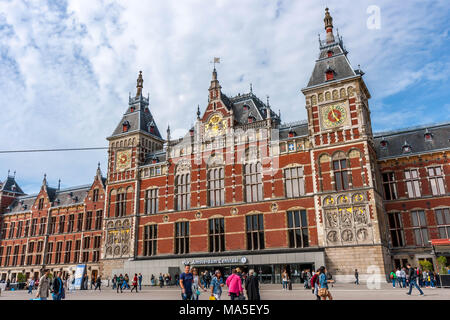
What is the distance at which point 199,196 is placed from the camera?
37.4m

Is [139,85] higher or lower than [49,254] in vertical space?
higher

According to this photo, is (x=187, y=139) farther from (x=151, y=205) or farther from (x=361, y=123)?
(x=361, y=123)

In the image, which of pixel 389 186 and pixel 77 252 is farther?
pixel 77 252

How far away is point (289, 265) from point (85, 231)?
95.4ft

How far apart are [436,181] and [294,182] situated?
12.1 metres

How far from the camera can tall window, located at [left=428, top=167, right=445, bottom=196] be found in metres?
31.0

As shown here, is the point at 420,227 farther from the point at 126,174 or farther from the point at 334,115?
the point at 126,174

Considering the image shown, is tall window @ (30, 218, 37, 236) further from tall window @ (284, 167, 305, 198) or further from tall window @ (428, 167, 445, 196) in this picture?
tall window @ (428, 167, 445, 196)

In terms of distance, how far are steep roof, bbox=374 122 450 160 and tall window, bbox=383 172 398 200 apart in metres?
1.78

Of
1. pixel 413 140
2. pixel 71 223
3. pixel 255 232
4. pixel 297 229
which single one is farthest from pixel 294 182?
pixel 71 223

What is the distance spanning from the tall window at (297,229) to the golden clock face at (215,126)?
11495mm

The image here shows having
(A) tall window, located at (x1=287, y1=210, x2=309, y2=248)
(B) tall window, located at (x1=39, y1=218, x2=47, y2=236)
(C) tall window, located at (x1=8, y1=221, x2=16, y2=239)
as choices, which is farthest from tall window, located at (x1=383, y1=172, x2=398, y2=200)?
(C) tall window, located at (x1=8, y1=221, x2=16, y2=239)

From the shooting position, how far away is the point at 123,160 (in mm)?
43469
